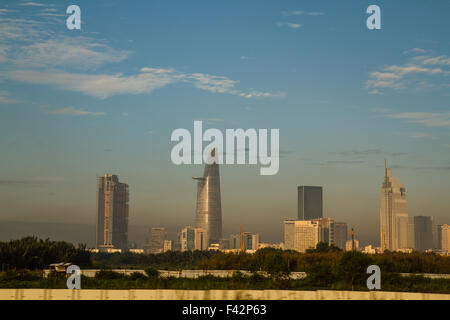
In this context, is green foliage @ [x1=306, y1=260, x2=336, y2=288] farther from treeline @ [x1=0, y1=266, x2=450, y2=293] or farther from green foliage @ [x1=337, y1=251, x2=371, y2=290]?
green foliage @ [x1=337, y1=251, x2=371, y2=290]

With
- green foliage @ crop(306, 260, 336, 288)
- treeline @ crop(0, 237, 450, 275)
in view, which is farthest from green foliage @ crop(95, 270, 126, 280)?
treeline @ crop(0, 237, 450, 275)

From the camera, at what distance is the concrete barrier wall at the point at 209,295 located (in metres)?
26.6

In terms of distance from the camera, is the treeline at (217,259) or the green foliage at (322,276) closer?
the green foliage at (322,276)

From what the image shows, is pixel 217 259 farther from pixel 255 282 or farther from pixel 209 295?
pixel 209 295

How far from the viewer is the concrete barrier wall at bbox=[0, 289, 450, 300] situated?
87.2ft

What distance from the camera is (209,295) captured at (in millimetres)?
27172

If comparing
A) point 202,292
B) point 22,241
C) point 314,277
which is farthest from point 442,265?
point 22,241

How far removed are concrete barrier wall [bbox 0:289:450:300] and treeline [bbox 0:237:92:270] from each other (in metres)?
34.3

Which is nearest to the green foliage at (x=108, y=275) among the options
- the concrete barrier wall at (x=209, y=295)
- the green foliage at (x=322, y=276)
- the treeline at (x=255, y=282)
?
the treeline at (x=255, y=282)

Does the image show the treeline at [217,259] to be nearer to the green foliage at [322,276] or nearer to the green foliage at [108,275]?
the green foliage at [322,276]

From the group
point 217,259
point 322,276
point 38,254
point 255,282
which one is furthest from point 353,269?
point 38,254

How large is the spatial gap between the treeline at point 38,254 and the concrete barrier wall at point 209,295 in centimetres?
3426

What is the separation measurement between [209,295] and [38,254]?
42.1m

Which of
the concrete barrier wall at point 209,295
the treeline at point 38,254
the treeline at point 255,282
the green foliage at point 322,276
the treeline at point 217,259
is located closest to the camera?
the concrete barrier wall at point 209,295
